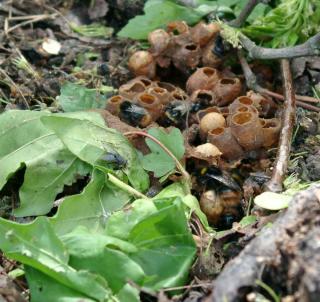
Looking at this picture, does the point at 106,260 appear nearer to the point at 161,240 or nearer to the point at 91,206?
the point at 161,240

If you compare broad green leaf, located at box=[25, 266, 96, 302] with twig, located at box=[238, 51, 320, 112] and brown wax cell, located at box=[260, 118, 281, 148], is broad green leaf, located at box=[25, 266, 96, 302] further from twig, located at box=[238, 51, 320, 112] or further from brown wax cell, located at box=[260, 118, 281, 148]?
twig, located at box=[238, 51, 320, 112]

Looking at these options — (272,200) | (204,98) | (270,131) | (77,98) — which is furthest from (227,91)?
(272,200)

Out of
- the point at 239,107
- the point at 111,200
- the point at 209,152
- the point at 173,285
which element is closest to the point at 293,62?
the point at 239,107

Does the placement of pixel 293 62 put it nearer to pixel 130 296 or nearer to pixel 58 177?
pixel 58 177

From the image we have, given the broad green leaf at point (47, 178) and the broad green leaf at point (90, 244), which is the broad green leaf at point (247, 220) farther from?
the broad green leaf at point (47, 178)

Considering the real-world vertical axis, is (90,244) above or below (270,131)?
above

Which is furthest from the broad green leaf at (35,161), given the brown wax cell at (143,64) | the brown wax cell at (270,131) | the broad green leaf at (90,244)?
the brown wax cell at (270,131)
